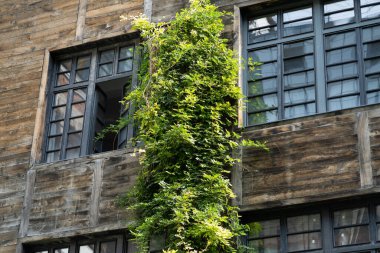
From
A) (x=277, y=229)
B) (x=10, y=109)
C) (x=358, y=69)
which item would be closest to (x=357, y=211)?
(x=277, y=229)

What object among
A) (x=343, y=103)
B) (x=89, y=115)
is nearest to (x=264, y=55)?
(x=343, y=103)

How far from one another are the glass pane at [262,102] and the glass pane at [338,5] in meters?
1.60

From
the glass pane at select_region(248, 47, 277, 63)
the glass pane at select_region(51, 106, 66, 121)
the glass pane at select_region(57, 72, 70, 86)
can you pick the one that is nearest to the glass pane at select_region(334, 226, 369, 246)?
the glass pane at select_region(248, 47, 277, 63)

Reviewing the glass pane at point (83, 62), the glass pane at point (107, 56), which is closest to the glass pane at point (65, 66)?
the glass pane at point (83, 62)

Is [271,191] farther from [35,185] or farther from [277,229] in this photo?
[35,185]

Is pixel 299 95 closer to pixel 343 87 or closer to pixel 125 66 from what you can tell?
pixel 343 87

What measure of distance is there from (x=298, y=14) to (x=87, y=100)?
12.3ft

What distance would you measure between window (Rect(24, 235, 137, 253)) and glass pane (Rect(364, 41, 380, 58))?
4.42m

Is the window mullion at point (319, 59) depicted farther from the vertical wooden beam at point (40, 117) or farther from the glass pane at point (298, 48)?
the vertical wooden beam at point (40, 117)

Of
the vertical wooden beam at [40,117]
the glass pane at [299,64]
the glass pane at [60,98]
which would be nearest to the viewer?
the glass pane at [299,64]

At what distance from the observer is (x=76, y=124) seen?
14.9 meters

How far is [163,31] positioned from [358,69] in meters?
3.17

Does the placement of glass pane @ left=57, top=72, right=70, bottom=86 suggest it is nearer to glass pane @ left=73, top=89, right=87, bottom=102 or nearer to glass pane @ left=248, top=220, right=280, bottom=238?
glass pane @ left=73, top=89, right=87, bottom=102

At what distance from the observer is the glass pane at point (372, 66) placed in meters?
12.9
